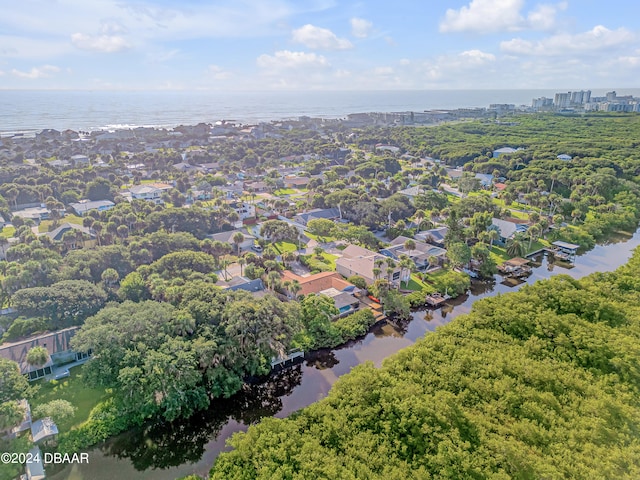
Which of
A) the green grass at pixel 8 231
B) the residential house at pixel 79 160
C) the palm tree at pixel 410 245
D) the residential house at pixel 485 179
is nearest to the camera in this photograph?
the palm tree at pixel 410 245

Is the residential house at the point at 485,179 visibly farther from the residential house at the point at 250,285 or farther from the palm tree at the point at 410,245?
the residential house at the point at 250,285

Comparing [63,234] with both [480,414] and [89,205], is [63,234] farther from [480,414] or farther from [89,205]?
[480,414]

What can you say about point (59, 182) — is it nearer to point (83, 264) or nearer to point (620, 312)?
Result: point (83, 264)

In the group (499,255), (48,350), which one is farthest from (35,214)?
(499,255)

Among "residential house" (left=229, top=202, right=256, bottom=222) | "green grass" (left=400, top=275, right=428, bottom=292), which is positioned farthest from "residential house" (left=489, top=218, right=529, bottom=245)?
"residential house" (left=229, top=202, right=256, bottom=222)

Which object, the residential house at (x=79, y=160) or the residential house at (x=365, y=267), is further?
the residential house at (x=79, y=160)

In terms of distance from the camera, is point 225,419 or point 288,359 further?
point 288,359

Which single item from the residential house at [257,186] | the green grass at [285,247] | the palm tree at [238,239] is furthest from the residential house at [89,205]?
the green grass at [285,247]
